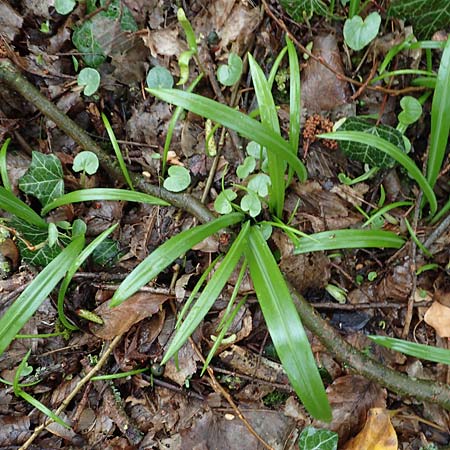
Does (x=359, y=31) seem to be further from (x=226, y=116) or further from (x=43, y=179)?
(x=43, y=179)

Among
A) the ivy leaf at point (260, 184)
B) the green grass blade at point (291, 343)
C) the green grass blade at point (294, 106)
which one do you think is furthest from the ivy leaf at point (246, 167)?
the green grass blade at point (291, 343)

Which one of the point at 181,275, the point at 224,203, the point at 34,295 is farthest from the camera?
the point at 181,275

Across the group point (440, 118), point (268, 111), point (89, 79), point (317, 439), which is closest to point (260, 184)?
point (268, 111)

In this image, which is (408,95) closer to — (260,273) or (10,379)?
(260,273)

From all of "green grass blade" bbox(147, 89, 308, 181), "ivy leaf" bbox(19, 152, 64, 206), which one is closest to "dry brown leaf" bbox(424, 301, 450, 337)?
"green grass blade" bbox(147, 89, 308, 181)

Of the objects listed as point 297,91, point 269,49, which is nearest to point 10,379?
point 297,91

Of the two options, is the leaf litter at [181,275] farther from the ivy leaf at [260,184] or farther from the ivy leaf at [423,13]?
the ivy leaf at [260,184]
